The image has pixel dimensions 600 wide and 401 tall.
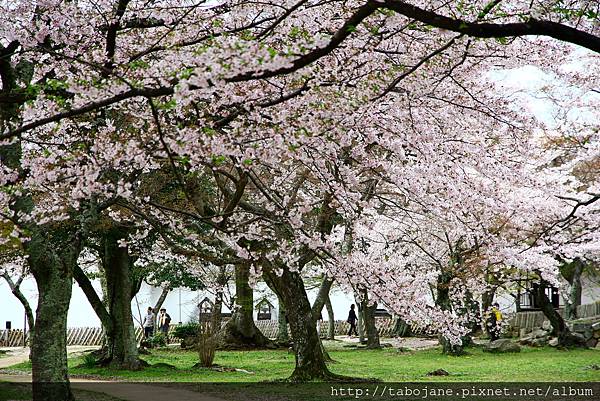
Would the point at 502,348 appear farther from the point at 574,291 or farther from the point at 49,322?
the point at 49,322

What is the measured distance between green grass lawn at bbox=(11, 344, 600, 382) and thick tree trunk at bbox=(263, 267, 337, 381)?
1.25 metres

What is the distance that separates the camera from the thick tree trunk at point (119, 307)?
1513cm

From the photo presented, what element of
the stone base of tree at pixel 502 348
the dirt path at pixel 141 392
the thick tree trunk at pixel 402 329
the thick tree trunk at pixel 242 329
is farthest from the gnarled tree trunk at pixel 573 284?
the dirt path at pixel 141 392

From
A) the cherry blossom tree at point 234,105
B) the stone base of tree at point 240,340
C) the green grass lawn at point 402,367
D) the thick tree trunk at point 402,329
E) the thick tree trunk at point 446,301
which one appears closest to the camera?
the cherry blossom tree at point 234,105

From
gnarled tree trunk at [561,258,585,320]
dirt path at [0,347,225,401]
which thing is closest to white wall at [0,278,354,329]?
gnarled tree trunk at [561,258,585,320]

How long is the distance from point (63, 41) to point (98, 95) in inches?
68.8

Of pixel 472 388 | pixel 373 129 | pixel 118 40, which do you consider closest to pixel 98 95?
pixel 118 40

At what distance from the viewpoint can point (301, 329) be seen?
441 inches

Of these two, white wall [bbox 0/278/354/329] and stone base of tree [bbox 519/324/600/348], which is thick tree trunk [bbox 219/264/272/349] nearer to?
stone base of tree [bbox 519/324/600/348]

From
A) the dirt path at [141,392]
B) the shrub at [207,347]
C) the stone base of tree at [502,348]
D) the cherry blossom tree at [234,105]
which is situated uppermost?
the cherry blossom tree at [234,105]

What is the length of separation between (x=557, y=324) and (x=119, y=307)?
12.3m

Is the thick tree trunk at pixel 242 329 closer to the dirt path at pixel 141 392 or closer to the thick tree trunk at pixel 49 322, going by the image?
the dirt path at pixel 141 392

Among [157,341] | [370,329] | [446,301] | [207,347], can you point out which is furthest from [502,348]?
[157,341]

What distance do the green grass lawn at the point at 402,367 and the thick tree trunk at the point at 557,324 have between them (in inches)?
20.8
